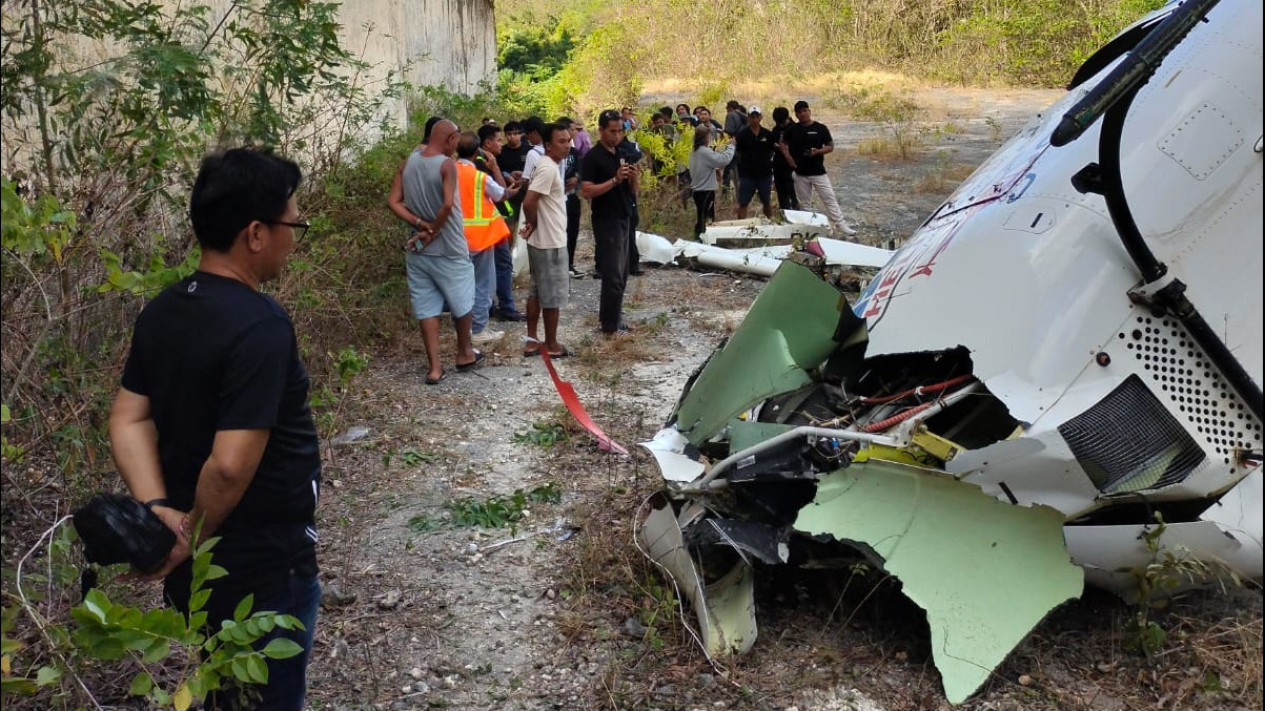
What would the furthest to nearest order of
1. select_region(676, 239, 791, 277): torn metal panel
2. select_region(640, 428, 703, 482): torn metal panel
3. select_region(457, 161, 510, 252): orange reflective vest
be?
select_region(676, 239, 791, 277): torn metal panel < select_region(457, 161, 510, 252): orange reflective vest < select_region(640, 428, 703, 482): torn metal panel

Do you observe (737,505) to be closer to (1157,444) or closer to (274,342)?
(1157,444)

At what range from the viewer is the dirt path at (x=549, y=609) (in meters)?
3.28

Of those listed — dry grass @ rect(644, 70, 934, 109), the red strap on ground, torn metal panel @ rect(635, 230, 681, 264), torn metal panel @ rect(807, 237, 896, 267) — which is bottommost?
dry grass @ rect(644, 70, 934, 109)

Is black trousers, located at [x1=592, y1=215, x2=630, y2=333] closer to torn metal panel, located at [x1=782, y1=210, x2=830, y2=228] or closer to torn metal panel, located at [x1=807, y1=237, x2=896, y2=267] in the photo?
torn metal panel, located at [x1=807, y1=237, x2=896, y2=267]

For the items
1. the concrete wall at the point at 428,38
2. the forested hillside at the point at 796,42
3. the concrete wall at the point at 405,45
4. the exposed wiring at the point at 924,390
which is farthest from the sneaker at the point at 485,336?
the forested hillside at the point at 796,42

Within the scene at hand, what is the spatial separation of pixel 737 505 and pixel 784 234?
24.2ft

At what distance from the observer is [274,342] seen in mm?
2014

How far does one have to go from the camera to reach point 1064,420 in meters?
3.26

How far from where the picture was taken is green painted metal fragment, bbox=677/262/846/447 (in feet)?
13.3

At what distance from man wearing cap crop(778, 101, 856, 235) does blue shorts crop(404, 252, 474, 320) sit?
5782 millimetres

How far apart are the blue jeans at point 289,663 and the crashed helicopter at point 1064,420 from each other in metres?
1.51

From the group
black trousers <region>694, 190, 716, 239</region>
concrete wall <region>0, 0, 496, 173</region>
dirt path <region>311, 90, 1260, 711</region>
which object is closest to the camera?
dirt path <region>311, 90, 1260, 711</region>

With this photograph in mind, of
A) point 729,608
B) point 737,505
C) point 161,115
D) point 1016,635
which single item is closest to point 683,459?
point 737,505

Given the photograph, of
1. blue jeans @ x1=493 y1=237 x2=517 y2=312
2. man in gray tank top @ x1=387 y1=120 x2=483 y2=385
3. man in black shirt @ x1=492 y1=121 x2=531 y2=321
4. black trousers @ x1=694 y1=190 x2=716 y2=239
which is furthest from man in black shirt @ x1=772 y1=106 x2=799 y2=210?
man in gray tank top @ x1=387 y1=120 x2=483 y2=385
